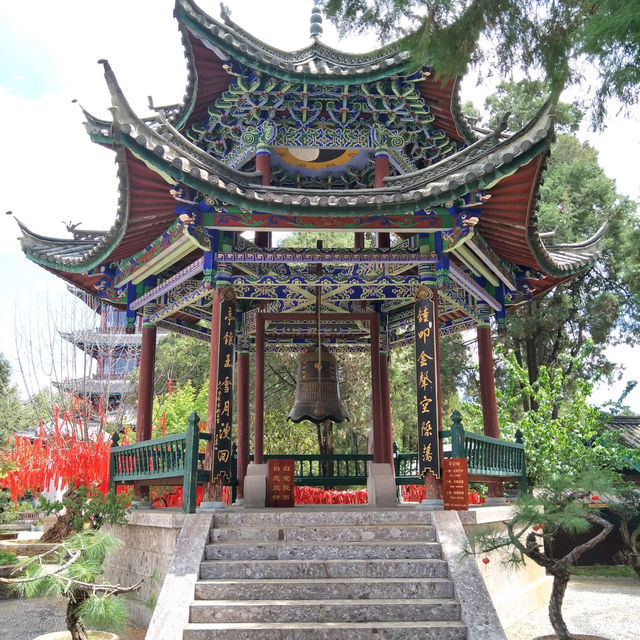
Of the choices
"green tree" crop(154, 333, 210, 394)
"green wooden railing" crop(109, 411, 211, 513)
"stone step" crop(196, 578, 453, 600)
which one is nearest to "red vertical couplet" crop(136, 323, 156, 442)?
"green wooden railing" crop(109, 411, 211, 513)

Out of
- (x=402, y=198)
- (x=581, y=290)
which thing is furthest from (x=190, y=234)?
(x=581, y=290)

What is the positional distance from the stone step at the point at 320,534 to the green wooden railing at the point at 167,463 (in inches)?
28.6

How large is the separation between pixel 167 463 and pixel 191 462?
0.65m

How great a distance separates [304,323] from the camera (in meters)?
11.8

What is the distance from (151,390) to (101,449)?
10.9 feet

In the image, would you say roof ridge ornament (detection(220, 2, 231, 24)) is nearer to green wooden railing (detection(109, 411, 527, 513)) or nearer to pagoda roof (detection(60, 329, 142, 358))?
green wooden railing (detection(109, 411, 527, 513))

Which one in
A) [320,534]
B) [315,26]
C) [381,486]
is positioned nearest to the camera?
[320,534]

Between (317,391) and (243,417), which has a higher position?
(317,391)

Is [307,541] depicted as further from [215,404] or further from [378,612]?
[215,404]

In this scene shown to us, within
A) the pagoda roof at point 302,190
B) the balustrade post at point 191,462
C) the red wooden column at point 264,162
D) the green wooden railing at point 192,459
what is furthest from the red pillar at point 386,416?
the balustrade post at point 191,462

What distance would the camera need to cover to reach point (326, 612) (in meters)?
5.53

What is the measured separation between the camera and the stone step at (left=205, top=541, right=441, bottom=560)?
633 cm

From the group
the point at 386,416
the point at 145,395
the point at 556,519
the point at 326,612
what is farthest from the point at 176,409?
the point at 556,519

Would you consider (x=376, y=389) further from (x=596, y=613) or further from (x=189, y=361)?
(x=189, y=361)
